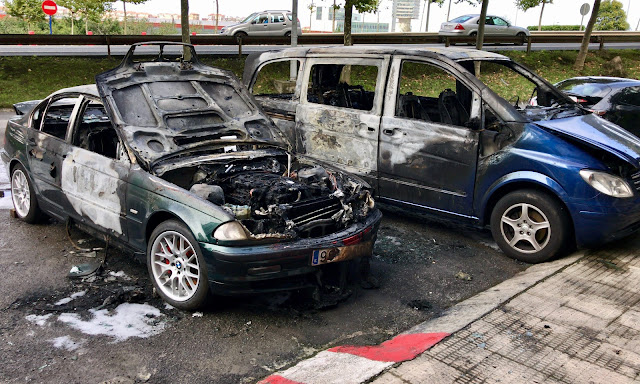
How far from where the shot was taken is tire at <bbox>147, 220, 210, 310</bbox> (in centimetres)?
411

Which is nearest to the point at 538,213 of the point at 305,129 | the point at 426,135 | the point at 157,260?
the point at 426,135

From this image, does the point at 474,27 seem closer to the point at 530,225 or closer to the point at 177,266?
the point at 530,225

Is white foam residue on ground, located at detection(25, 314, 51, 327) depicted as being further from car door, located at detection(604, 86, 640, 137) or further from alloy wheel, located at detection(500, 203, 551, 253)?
car door, located at detection(604, 86, 640, 137)

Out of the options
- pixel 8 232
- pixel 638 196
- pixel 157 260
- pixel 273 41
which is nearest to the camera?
pixel 157 260

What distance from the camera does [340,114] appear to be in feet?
21.6

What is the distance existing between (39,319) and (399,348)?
2.61 metres

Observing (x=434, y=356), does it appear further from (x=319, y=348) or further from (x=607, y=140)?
(x=607, y=140)

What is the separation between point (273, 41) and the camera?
23.6 m

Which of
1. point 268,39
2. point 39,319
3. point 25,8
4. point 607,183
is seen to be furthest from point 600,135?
point 25,8

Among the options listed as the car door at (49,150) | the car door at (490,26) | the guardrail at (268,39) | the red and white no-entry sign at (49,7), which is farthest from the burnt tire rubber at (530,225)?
the red and white no-entry sign at (49,7)

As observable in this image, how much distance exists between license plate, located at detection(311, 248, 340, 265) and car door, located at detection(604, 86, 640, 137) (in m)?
6.74

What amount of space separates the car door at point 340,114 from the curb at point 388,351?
89.2 inches

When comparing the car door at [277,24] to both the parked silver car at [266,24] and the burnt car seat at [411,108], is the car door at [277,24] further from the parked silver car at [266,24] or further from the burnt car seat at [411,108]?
the burnt car seat at [411,108]

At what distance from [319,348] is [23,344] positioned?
1.98 meters
